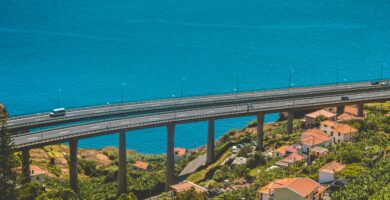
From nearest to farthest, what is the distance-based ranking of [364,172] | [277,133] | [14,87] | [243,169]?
[364,172]
[243,169]
[277,133]
[14,87]

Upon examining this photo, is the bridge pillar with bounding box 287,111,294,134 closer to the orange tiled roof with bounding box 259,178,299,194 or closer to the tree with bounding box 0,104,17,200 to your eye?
the orange tiled roof with bounding box 259,178,299,194

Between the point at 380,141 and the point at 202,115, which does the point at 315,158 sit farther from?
the point at 202,115

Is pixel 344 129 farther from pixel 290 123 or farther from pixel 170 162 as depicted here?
pixel 170 162

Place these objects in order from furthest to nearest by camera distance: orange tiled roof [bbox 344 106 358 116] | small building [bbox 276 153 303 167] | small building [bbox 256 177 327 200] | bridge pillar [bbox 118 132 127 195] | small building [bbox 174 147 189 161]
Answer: orange tiled roof [bbox 344 106 358 116] < small building [bbox 174 147 189 161] < bridge pillar [bbox 118 132 127 195] < small building [bbox 276 153 303 167] < small building [bbox 256 177 327 200]

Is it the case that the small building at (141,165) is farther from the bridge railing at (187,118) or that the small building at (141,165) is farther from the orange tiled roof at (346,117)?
the orange tiled roof at (346,117)

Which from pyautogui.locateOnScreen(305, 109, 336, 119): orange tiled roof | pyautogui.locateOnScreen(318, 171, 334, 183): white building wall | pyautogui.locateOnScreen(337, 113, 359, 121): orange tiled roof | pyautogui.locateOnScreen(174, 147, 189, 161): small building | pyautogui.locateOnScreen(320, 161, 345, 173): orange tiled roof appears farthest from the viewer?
pyautogui.locateOnScreen(174, 147, 189, 161): small building

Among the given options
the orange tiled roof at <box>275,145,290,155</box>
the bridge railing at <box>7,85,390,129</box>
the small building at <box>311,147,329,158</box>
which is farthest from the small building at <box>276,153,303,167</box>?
the bridge railing at <box>7,85,390,129</box>

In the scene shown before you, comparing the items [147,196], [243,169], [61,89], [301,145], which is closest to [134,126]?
[147,196]
